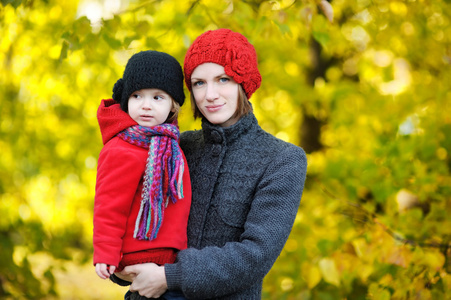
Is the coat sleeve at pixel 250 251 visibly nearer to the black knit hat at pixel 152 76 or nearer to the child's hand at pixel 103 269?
the child's hand at pixel 103 269

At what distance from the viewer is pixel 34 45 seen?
4.65 m

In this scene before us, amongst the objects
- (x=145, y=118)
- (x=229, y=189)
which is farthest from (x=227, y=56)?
(x=229, y=189)

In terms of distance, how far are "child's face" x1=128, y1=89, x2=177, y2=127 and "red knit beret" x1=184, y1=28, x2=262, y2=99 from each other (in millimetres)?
183

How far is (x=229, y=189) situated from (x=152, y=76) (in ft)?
1.87

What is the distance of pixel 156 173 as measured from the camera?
173cm

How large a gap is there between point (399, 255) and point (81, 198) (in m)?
4.80

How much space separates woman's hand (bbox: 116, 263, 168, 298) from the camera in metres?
1.70

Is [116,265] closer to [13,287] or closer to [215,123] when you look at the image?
[215,123]

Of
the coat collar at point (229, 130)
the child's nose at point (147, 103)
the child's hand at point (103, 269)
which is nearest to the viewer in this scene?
the child's hand at point (103, 269)

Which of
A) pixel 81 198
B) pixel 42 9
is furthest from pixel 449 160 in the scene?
pixel 81 198

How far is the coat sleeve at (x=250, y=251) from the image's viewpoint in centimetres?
167

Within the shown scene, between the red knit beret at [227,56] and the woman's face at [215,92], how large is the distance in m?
0.03

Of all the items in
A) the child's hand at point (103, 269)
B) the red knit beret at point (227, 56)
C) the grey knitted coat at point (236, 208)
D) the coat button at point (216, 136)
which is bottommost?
the child's hand at point (103, 269)

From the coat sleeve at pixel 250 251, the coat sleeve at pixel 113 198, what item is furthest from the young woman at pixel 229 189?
the coat sleeve at pixel 113 198
